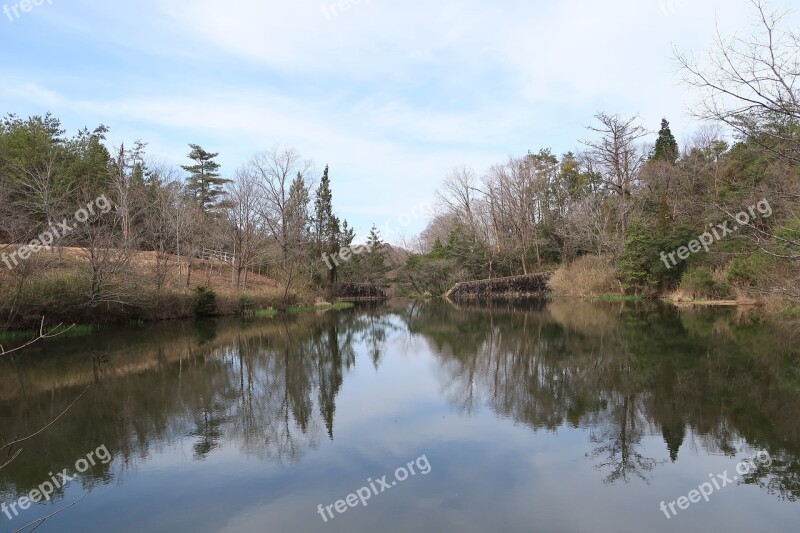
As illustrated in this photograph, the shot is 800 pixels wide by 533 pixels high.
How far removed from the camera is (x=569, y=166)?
4941cm

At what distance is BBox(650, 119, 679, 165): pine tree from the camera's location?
45.7 m

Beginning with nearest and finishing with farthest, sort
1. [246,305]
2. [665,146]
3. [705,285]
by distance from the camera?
[705,285] → [246,305] → [665,146]

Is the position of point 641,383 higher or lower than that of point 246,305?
lower

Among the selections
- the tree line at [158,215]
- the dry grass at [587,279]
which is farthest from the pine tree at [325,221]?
the dry grass at [587,279]

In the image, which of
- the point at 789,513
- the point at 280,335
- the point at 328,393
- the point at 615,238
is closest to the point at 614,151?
the point at 615,238

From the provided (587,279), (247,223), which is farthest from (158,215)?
(587,279)

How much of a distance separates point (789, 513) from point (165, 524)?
19.2 ft

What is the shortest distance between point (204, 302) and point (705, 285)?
84.0ft

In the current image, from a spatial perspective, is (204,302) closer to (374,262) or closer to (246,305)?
(246,305)

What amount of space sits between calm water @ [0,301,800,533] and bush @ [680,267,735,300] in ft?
41.9

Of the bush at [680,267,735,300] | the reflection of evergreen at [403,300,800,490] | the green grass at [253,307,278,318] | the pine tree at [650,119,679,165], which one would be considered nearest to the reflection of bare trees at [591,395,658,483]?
the reflection of evergreen at [403,300,800,490]

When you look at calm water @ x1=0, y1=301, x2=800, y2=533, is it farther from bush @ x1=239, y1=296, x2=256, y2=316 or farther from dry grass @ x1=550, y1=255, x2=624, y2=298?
dry grass @ x1=550, y1=255, x2=624, y2=298

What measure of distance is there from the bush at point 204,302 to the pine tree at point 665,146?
3904 centimetres

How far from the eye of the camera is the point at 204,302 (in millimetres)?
25453
